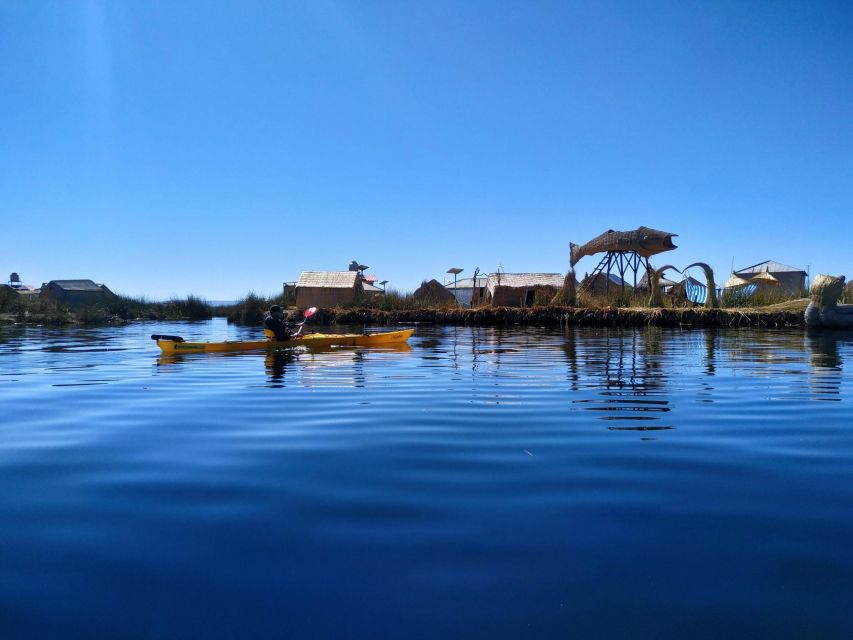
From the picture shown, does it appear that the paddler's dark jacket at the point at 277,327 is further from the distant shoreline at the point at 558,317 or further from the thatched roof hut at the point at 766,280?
the thatched roof hut at the point at 766,280

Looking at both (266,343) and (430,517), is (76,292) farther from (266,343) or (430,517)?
(430,517)

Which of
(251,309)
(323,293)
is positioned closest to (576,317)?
(323,293)

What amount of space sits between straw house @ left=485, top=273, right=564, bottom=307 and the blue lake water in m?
28.1

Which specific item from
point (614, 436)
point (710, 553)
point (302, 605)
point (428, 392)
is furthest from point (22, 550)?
point (428, 392)

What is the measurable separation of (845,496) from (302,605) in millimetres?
3079

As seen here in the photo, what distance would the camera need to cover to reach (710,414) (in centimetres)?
627

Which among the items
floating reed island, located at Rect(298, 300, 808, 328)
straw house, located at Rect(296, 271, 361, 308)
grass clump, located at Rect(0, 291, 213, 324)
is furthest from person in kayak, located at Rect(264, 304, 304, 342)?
grass clump, located at Rect(0, 291, 213, 324)

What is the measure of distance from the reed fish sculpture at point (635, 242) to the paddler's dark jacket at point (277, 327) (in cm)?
1714

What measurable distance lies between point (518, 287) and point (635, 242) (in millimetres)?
10299

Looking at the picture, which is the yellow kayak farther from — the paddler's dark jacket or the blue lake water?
the blue lake water

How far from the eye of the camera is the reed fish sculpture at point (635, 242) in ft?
85.0

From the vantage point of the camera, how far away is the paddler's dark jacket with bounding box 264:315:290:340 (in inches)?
573

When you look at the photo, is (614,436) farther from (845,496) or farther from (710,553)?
(710,553)

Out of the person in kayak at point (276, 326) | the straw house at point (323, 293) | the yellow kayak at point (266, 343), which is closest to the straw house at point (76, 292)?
the straw house at point (323, 293)
